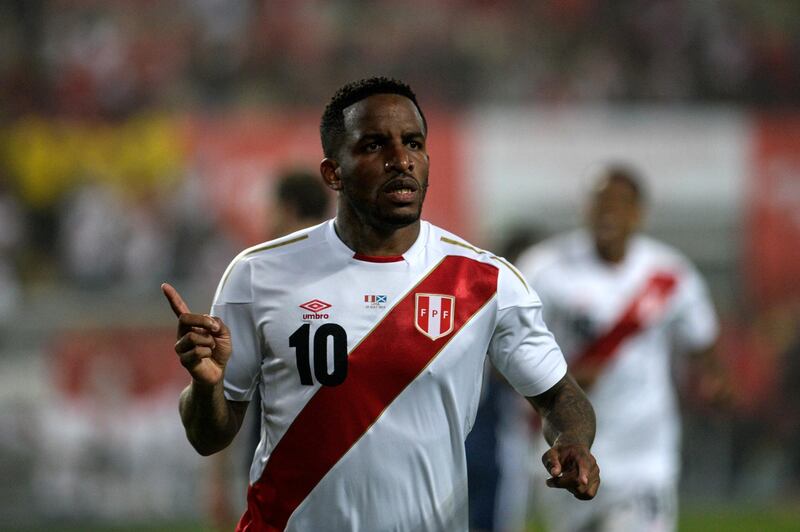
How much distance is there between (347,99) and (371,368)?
0.83 meters

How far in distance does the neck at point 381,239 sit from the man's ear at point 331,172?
0.13 m

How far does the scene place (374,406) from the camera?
410cm

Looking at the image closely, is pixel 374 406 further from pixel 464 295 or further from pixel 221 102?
pixel 221 102

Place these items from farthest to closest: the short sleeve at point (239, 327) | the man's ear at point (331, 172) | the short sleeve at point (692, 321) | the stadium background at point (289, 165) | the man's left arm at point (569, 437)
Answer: the stadium background at point (289, 165)
the short sleeve at point (692, 321)
the man's ear at point (331, 172)
the short sleeve at point (239, 327)
the man's left arm at point (569, 437)

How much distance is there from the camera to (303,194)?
6.44 m

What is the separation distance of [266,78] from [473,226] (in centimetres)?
366

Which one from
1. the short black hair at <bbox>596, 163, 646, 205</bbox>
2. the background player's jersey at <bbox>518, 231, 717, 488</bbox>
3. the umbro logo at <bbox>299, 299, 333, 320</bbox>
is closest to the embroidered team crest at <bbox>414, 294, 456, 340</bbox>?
the umbro logo at <bbox>299, 299, 333, 320</bbox>

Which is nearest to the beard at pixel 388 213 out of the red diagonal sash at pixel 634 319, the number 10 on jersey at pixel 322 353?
the number 10 on jersey at pixel 322 353

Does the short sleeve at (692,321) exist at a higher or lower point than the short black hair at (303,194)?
lower

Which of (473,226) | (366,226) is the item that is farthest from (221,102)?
(366,226)

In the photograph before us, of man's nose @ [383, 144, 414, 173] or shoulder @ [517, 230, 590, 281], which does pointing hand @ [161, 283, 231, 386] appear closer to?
man's nose @ [383, 144, 414, 173]

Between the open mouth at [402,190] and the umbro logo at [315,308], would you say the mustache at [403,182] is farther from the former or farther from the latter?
the umbro logo at [315,308]

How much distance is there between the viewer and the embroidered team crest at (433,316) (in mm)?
4148

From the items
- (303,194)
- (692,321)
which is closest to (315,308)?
(303,194)
